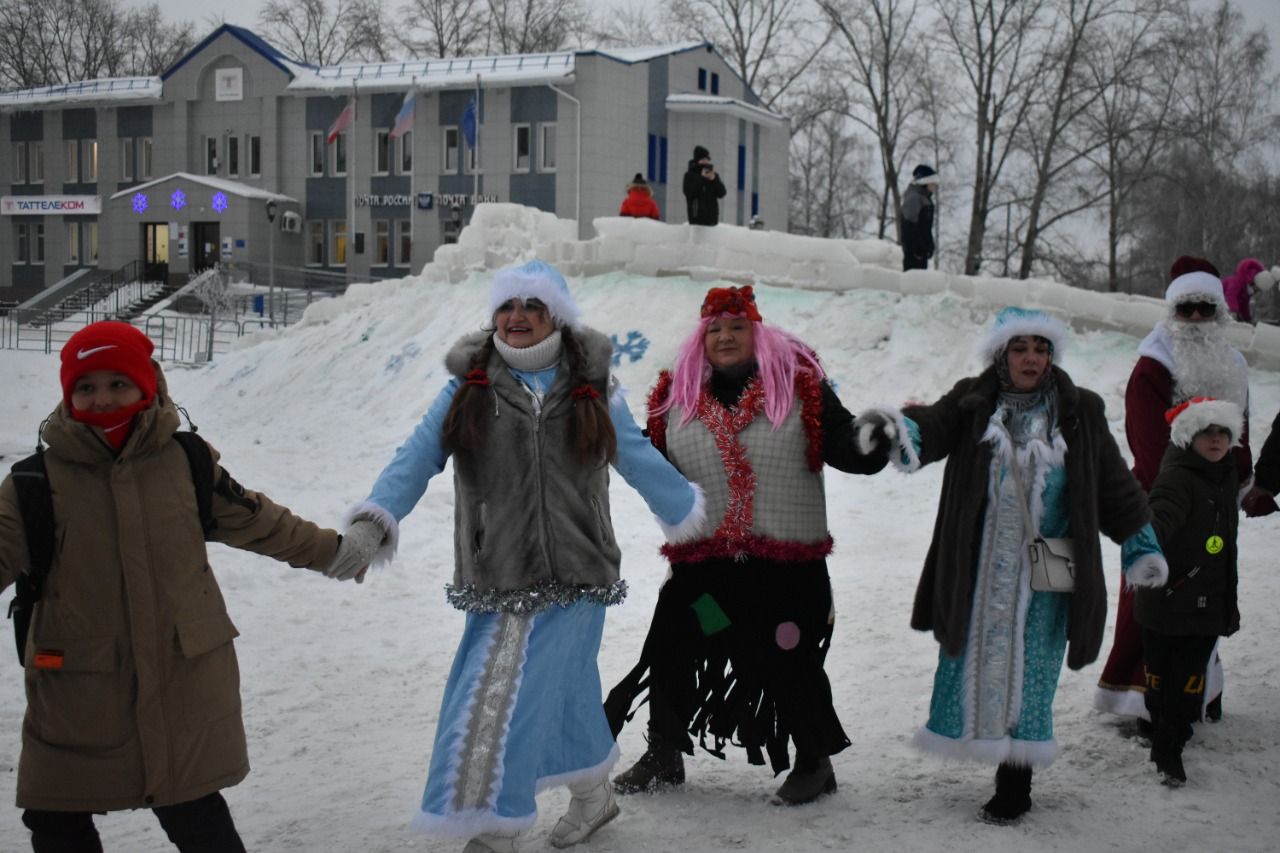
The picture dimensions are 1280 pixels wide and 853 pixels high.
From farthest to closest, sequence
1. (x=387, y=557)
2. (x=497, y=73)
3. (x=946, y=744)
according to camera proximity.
A: (x=497, y=73)
(x=946, y=744)
(x=387, y=557)

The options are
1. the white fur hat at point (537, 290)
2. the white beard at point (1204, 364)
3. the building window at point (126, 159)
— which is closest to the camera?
the white fur hat at point (537, 290)

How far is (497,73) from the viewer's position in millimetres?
33688

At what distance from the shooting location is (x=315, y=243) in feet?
124

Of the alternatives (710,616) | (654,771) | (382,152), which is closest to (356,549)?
(710,616)

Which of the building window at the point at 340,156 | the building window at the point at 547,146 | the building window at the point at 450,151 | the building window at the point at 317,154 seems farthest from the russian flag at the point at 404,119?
the building window at the point at 317,154

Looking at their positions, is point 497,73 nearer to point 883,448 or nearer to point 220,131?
point 220,131

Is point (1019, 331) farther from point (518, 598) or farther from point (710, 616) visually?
point (518, 598)

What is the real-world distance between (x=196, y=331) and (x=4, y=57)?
87.1ft

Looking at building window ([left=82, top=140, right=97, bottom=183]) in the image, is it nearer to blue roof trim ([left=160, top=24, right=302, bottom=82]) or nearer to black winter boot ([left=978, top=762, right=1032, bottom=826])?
blue roof trim ([left=160, top=24, right=302, bottom=82])

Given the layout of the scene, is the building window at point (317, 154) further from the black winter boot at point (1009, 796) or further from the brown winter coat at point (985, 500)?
the black winter boot at point (1009, 796)

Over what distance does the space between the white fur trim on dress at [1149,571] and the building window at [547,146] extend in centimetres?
3055

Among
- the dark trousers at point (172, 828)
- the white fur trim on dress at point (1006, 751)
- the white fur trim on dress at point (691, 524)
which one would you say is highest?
the white fur trim on dress at point (691, 524)

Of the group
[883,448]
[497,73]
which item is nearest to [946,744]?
[883,448]

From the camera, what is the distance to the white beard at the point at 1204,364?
17.8ft
